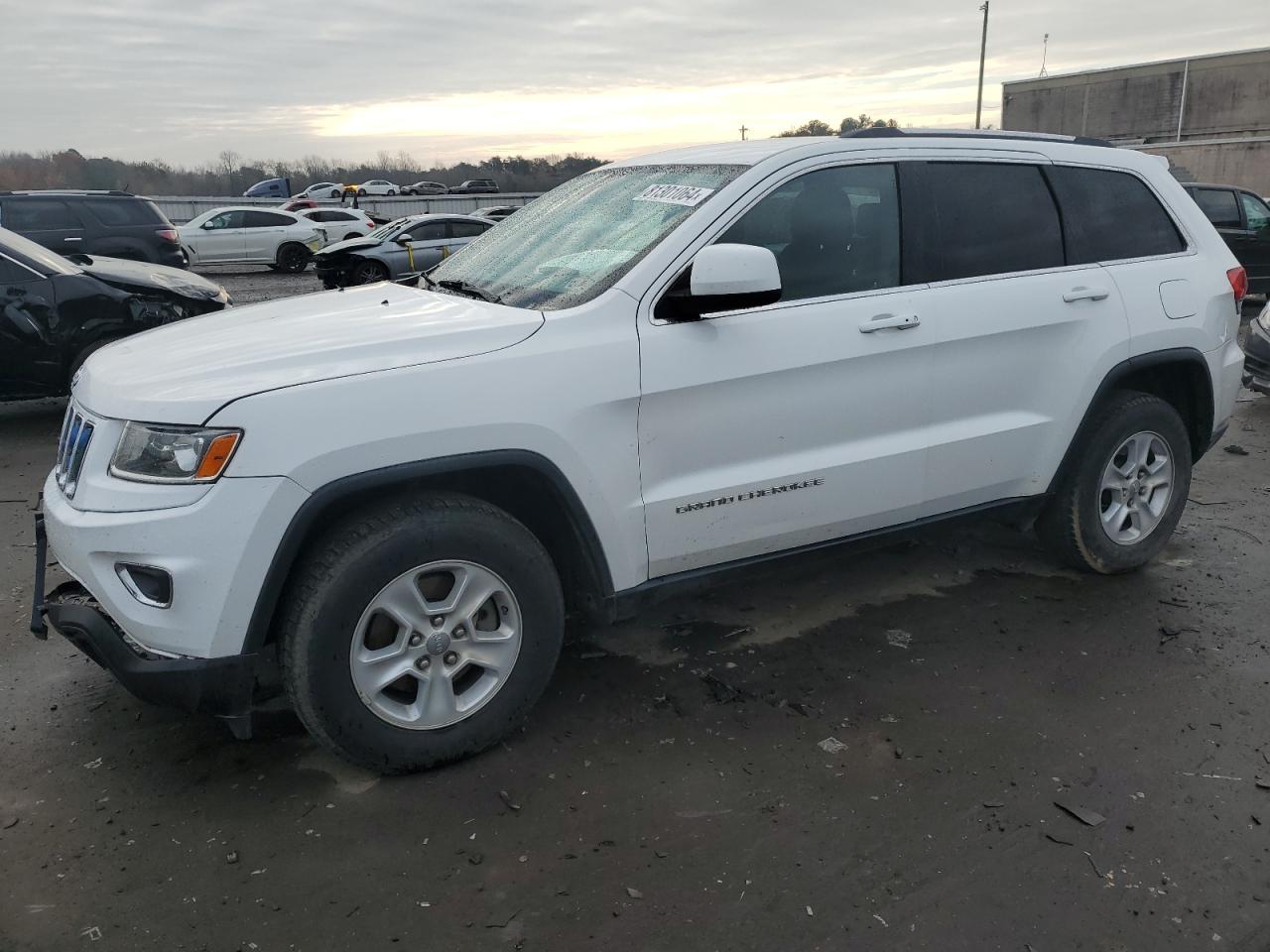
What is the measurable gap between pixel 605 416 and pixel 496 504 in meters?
0.47

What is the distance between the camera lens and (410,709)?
10.0 ft

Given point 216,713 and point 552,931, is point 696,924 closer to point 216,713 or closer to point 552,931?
point 552,931

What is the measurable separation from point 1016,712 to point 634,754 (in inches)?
52.9

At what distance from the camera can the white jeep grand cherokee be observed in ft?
9.00

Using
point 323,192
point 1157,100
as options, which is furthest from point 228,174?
point 1157,100

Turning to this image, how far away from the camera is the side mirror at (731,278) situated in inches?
120

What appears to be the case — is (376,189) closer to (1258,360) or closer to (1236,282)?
(1258,360)

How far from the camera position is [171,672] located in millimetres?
2717

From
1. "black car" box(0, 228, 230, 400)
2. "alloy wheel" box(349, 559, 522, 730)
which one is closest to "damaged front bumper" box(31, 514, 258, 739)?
"alloy wheel" box(349, 559, 522, 730)

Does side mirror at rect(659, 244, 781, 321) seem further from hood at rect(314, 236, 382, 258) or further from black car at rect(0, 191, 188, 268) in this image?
hood at rect(314, 236, 382, 258)

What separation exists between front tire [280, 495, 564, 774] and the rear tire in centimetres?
2108

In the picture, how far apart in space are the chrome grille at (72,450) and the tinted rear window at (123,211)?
11.7 metres

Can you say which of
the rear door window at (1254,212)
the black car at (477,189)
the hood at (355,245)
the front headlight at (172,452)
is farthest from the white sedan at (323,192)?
the front headlight at (172,452)

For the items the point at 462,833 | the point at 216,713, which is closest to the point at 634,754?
the point at 462,833
